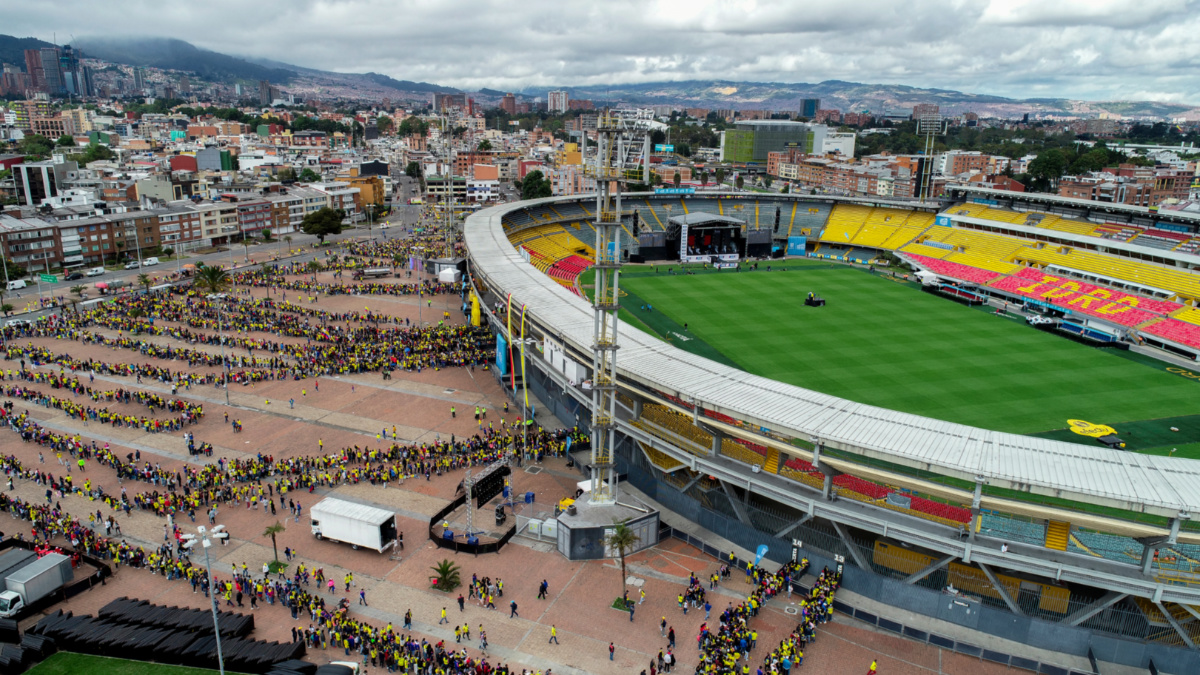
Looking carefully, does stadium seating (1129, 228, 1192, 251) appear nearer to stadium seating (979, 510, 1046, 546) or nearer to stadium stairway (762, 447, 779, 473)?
stadium seating (979, 510, 1046, 546)

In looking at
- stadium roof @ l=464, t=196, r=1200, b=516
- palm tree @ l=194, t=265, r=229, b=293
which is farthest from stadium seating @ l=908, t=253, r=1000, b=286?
palm tree @ l=194, t=265, r=229, b=293

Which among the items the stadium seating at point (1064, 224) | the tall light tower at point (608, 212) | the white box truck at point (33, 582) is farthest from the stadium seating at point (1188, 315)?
the white box truck at point (33, 582)

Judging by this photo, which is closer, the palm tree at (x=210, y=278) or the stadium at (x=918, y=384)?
the stadium at (x=918, y=384)

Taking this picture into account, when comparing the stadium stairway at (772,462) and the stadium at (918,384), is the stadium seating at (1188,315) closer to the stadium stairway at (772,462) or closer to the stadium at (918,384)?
the stadium at (918,384)

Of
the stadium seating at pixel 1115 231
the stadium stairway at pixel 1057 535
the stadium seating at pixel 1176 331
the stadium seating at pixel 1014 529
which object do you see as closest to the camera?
the stadium stairway at pixel 1057 535

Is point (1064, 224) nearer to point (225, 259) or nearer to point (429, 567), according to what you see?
point (429, 567)

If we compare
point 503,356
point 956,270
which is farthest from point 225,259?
point 956,270
